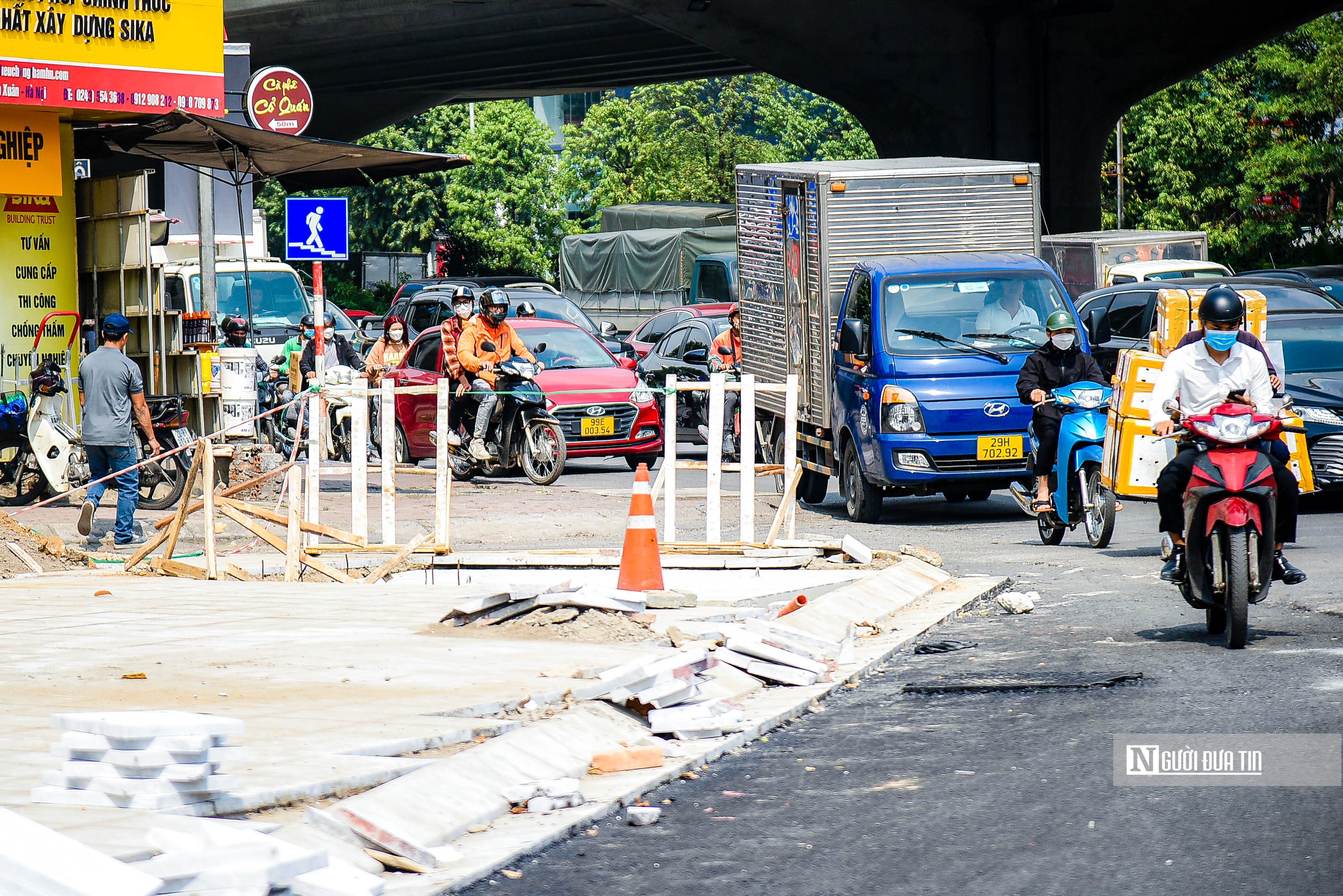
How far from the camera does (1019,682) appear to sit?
24.7ft

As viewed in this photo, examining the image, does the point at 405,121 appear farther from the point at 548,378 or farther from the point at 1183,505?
the point at 1183,505

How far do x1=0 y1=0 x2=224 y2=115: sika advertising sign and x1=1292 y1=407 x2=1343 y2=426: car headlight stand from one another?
11.3 metres

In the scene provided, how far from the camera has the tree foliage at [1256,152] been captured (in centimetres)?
4400

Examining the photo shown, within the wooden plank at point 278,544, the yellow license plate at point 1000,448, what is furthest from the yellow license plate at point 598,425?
the wooden plank at point 278,544

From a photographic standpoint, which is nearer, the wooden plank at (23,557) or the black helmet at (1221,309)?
the black helmet at (1221,309)

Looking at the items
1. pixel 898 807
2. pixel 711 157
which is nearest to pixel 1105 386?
pixel 898 807

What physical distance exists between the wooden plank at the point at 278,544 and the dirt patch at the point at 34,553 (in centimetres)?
142

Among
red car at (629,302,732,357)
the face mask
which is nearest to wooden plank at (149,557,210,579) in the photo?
the face mask

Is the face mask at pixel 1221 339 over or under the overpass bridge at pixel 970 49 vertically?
under

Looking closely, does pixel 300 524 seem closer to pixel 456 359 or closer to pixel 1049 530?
pixel 1049 530

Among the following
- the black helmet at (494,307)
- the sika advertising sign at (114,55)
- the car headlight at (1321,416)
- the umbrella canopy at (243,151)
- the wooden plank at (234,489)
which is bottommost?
the wooden plank at (234,489)

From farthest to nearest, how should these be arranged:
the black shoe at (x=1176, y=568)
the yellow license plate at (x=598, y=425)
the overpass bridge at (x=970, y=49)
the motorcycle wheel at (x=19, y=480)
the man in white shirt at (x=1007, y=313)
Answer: the overpass bridge at (x=970, y=49)
the yellow license plate at (x=598, y=425)
the motorcycle wheel at (x=19, y=480)
the man in white shirt at (x=1007, y=313)
the black shoe at (x=1176, y=568)

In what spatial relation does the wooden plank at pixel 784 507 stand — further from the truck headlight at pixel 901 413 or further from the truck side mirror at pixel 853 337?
the truck side mirror at pixel 853 337

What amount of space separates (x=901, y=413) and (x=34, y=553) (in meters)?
6.91
